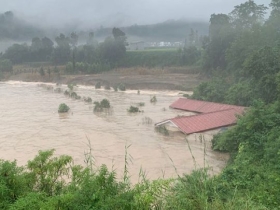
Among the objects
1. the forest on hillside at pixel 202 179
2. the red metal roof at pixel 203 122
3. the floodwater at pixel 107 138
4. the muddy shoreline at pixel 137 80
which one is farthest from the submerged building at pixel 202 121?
the muddy shoreline at pixel 137 80

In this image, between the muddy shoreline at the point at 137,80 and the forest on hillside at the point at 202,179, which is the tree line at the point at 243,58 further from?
the muddy shoreline at the point at 137,80

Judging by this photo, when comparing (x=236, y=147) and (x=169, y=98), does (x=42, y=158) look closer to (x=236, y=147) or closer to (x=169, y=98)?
(x=236, y=147)

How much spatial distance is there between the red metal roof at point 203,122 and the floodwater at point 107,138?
39 centimetres

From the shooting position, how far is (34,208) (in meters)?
4.33

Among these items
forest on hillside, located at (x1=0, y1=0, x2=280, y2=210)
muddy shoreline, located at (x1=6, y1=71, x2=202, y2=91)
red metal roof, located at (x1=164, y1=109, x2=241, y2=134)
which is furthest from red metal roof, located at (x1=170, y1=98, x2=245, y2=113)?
muddy shoreline, located at (x1=6, y1=71, x2=202, y2=91)

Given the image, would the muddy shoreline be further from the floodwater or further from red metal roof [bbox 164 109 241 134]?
red metal roof [bbox 164 109 241 134]

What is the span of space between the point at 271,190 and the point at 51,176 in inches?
167

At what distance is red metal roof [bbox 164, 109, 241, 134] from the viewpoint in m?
15.9

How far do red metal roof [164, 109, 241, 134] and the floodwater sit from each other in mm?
393

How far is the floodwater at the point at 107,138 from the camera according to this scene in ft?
40.7

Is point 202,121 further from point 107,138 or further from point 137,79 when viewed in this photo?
point 137,79

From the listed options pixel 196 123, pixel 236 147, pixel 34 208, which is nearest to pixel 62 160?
pixel 34 208

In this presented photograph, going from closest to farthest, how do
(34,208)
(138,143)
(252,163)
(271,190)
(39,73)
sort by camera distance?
(34,208) → (271,190) → (252,163) → (138,143) → (39,73)

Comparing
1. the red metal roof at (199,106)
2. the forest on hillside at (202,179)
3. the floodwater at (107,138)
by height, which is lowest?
the floodwater at (107,138)
